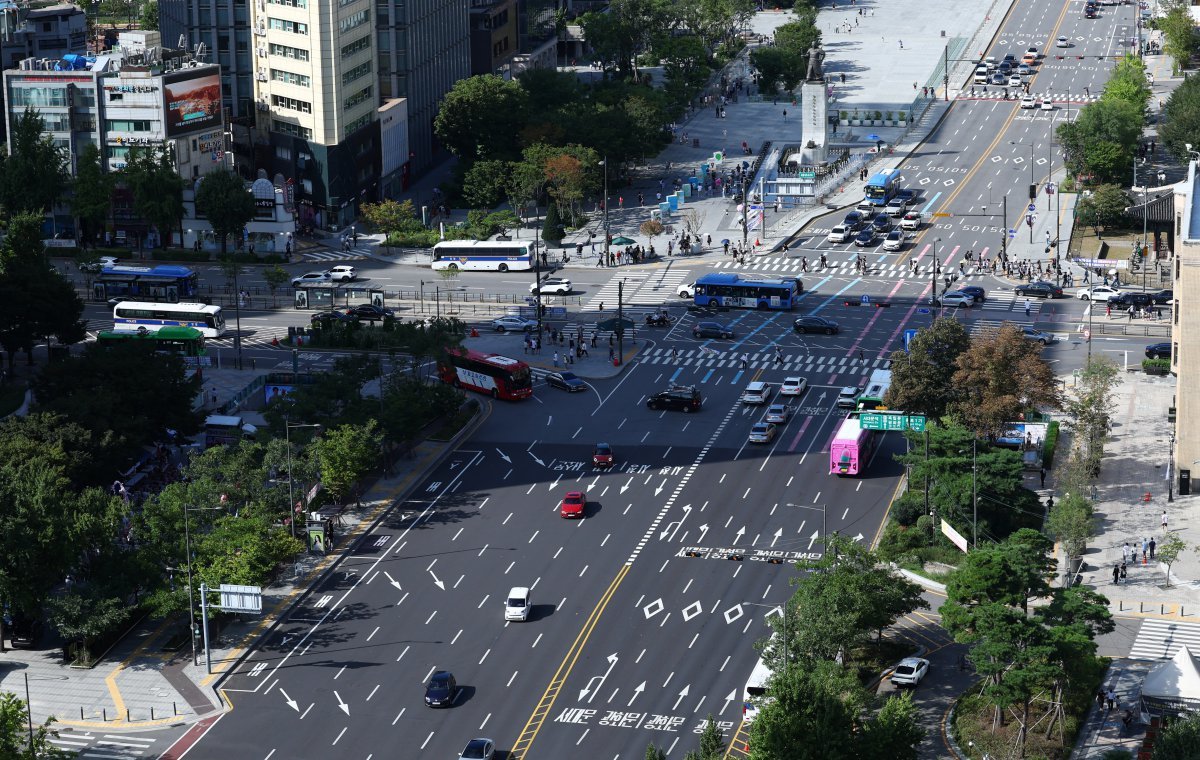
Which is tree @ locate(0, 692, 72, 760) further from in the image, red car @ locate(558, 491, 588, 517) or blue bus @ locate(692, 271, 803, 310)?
blue bus @ locate(692, 271, 803, 310)

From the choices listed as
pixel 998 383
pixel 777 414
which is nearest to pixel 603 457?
pixel 777 414

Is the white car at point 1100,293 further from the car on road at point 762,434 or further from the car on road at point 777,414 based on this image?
the car on road at point 762,434

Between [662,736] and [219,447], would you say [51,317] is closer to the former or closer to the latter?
[219,447]

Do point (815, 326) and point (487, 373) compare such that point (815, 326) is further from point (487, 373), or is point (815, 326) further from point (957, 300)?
point (487, 373)

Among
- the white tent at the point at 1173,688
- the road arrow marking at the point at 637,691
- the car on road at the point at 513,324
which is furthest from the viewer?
the car on road at the point at 513,324

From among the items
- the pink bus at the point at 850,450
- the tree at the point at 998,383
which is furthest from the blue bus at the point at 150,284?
the tree at the point at 998,383
